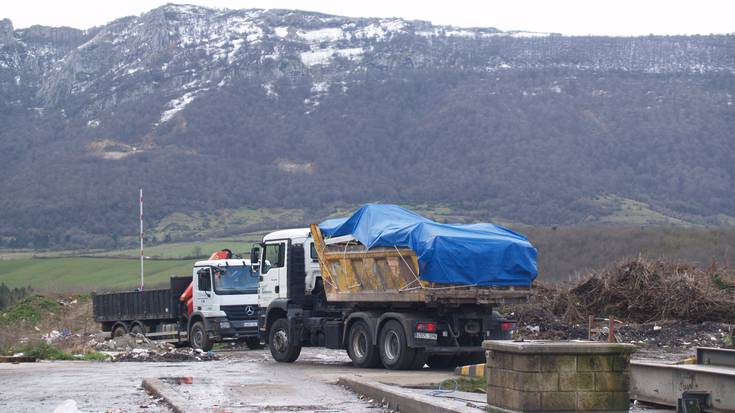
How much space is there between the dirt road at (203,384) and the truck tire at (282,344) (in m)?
0.25

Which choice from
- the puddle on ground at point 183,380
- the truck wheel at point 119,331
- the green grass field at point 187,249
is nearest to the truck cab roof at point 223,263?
the truck wheel at point 119,331

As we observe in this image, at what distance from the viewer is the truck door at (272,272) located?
81.8 feet

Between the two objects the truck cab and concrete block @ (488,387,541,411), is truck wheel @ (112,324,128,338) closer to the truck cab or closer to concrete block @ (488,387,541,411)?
the truck cab

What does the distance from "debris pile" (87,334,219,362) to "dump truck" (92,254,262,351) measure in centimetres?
77

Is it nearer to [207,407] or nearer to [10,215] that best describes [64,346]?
[207,407]

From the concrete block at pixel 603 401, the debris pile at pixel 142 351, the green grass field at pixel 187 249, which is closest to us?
the concrete block at pixel 603 401

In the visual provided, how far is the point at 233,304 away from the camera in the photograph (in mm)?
30922

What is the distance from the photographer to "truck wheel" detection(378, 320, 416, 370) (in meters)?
20.9

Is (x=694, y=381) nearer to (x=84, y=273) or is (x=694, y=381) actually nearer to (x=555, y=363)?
(x=555, y=363)

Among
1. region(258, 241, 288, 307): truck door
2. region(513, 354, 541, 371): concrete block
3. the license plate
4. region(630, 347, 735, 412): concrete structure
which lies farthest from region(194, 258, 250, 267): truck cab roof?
region(513, 354, 541, 371): concrete block

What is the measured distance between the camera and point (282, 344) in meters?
24.6

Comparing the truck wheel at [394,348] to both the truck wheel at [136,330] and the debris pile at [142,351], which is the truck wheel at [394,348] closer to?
the debris pile at [142,351]

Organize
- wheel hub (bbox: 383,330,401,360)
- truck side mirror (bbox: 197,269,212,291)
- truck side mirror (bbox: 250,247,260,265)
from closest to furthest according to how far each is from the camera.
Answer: wheel hub (bbox: 383,330,401,360), truck side mirror (bbox: 250,247,260,265), truck side mirror (bbox: 197,269,212,291)

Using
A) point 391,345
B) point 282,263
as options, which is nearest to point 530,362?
point 391,345
